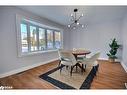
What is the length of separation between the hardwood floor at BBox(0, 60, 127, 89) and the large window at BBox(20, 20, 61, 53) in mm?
396

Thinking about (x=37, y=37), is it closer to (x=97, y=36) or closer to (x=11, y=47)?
(x=11, y=47)

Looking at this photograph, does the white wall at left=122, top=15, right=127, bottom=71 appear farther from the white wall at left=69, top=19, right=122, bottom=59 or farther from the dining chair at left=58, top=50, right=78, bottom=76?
the dining chair at left=58, top=50, right=78, bottom=76

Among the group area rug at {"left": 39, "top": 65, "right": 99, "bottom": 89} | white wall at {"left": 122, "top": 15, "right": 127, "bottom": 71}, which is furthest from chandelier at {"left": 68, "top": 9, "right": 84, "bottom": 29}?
area rug at {"left": 39, "top": 65, "right": 99, "bottom": 89}

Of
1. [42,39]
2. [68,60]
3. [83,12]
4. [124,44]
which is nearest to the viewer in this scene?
[83,12]

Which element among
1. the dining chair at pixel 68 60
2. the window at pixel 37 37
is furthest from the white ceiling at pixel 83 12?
the dining chair at pixel 68 60

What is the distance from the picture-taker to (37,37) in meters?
1.51

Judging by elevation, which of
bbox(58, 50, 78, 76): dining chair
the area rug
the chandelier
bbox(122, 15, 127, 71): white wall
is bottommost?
the area rug

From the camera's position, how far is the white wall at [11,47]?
1.48 metres

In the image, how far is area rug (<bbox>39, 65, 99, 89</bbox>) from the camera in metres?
1.57

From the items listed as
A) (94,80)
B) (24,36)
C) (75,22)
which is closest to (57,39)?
(75,22)

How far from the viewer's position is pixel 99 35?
1.64 meters

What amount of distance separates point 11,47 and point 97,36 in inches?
61.7
